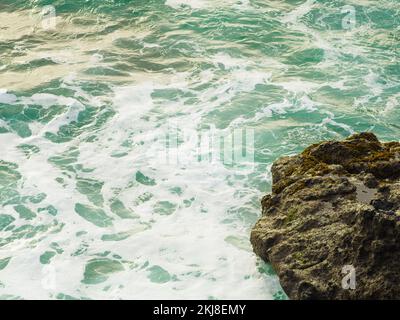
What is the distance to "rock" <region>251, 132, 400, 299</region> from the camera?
6.94 metres

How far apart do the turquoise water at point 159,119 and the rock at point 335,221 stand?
1.40ft

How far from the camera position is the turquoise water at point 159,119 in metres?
8.14

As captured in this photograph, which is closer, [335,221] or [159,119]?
[335,221]

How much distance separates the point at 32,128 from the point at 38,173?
172 cm

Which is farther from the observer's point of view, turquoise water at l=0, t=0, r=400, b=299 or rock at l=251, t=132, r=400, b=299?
turquoise water at l=0, t=0, r=400, b=299

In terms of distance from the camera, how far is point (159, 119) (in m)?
11.9

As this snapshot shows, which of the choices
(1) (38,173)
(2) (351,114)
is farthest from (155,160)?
(2) (351,114)

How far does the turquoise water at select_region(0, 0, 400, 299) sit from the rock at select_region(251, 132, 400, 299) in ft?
1.40

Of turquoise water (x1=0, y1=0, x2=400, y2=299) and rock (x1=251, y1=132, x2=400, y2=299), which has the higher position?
rock (x1=251, y1=132, x2=400, y2=299)

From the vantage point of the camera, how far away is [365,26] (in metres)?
16.0

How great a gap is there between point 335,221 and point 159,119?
501 centimetres

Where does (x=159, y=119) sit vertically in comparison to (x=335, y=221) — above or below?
below
